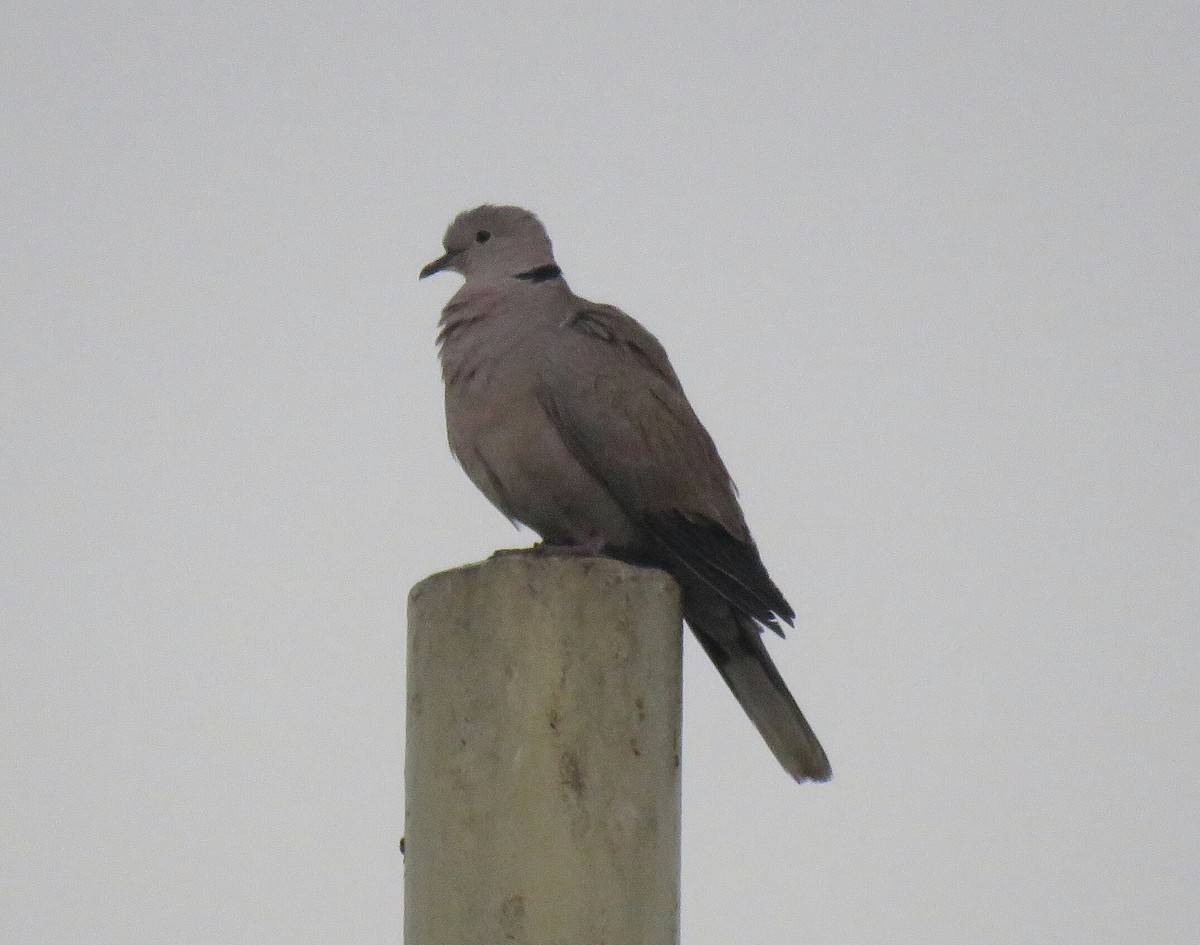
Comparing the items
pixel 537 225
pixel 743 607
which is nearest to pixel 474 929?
pixel 743 607

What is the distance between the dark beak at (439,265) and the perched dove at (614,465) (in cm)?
100

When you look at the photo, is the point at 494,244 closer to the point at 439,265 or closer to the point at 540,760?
the point at 439,265

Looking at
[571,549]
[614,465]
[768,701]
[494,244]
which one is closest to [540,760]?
[571,549]

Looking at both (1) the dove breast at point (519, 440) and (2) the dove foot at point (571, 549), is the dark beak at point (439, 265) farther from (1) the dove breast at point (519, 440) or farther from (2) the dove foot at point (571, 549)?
(2) the dove foot at point (571, 549)

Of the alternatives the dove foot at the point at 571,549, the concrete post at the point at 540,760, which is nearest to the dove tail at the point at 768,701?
the dove foot at the point at 571,549

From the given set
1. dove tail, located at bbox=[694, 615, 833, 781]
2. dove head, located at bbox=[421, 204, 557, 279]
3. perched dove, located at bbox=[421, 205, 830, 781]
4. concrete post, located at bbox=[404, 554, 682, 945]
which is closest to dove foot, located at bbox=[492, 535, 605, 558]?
perched dove, located at bbox=[421, 205, 830, 781]

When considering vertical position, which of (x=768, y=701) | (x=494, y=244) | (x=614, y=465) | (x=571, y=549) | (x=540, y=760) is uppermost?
(x=494, y=244)

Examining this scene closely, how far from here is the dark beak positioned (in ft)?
23.5

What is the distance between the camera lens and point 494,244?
22.8ft

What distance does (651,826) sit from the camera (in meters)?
4.01

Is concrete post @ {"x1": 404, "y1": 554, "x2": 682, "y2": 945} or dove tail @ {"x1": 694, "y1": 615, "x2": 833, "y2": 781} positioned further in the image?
dove tail @ {"x1": 694, "y1": 615, "x2": 833, "y2": 781}

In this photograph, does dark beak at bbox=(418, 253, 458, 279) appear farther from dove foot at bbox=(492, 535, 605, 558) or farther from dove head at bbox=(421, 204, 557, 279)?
dove foot at bbox=(492, 535, 605, 558)

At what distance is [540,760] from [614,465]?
1983 millimetres

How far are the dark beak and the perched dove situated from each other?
3.29ft
